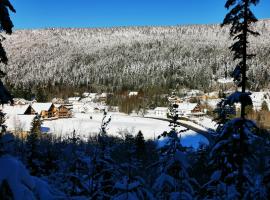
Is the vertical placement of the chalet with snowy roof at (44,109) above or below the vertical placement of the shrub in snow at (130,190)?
above

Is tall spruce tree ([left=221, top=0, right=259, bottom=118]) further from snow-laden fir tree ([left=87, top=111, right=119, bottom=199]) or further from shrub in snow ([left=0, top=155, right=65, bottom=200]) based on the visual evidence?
shrub in snow ([left=0, top=155, right=65, bottom=200])

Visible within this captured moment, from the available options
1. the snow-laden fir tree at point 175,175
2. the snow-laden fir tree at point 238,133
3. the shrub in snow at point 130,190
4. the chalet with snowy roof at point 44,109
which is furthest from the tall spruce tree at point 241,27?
the chalet with snowy roof at point 44,109

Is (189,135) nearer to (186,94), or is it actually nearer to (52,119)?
(52,119)

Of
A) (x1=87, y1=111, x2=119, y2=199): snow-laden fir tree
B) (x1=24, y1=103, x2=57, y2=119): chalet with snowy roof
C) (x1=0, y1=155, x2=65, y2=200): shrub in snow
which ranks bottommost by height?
(x1=87, y1=111, x2=119, y2=199): snow-laden fir tree

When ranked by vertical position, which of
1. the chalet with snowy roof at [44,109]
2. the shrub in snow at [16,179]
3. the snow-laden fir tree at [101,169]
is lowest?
the snow-laden fir tree at [101,169]

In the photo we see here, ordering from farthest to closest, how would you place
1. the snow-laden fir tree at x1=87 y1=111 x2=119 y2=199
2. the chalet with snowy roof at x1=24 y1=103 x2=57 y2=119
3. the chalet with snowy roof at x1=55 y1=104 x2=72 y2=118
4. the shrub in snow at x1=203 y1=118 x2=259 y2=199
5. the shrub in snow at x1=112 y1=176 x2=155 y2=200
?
the chalet with snowy roof at x1=55 y1=104 x2=72 y2=118
the chalet with snowy roof at x1=24 y1=103 x2=57 y2=119
the shrub in snow at x1=203 y1=118 x2=259 y2=199
the snow-laden fir tree at x1=87 y1=111 x2=119 y2=199
the shrub in snow at x1=112 y1=176 x2=155 y2=200

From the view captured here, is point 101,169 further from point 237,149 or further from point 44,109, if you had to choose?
point 44,109

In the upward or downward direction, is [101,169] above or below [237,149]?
below

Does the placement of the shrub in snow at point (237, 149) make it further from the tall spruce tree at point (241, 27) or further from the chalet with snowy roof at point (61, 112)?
the chalet with snowy roof at point (61, 112)

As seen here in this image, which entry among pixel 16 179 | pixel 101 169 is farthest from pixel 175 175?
pixel 16 179

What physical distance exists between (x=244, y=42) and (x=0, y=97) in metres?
8.21

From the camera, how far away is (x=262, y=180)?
8.74 metres

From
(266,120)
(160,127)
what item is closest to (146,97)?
(266,120)

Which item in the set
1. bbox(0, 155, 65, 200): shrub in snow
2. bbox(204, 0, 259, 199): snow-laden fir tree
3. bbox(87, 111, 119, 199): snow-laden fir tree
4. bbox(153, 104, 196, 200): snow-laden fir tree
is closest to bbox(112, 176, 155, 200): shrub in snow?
bbox(153, 104, 196, 200): snow-laden fir tree
